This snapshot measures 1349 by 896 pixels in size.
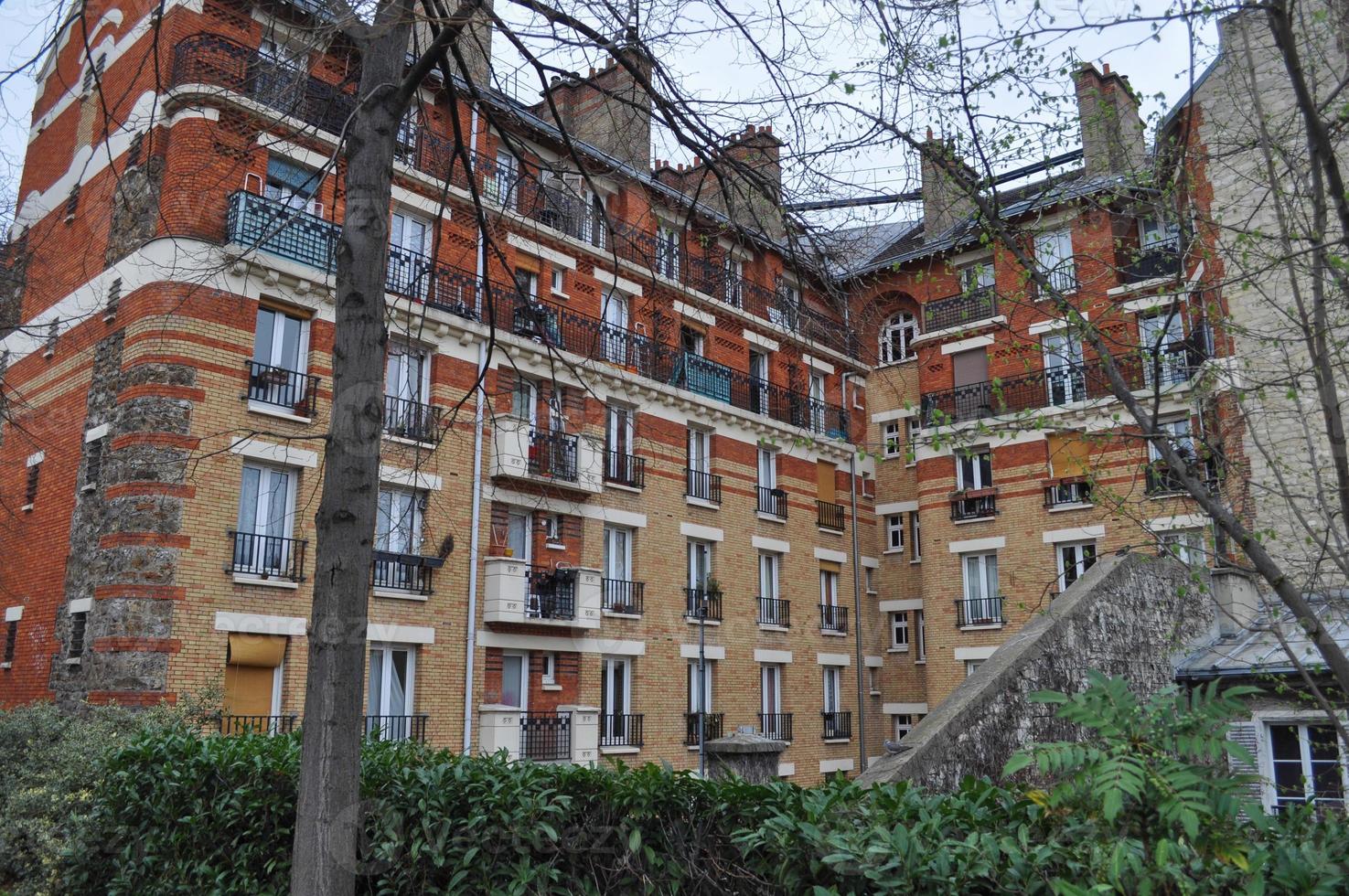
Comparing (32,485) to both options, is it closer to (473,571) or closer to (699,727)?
(473,571)

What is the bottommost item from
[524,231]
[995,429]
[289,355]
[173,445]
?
[995,429]

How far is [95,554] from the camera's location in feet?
56.6

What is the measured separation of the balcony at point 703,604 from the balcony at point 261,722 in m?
10.4

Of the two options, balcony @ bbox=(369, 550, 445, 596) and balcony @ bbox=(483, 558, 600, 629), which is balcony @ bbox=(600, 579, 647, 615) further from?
balcony @ bbox=(369, 550, 445, 596)

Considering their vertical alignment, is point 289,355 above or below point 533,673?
above

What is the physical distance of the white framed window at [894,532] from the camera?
3158cm

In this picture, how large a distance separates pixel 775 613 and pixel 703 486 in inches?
157

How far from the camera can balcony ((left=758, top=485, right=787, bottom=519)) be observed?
2827 cm

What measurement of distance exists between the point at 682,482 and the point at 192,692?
1265 centimetres

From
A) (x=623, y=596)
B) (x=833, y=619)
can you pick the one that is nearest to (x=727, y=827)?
(x=623, y=596)

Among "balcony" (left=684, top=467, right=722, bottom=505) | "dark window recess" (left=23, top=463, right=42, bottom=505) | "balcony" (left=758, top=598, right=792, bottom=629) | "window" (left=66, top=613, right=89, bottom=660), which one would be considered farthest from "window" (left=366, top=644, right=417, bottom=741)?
"balcony" (left=758, top=598, right=792, bottom=629)

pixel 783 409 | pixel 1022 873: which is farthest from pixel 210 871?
pixel 783 409

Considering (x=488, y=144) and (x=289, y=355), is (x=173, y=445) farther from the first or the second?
(x=488, y=144)

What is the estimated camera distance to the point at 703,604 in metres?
25.0
